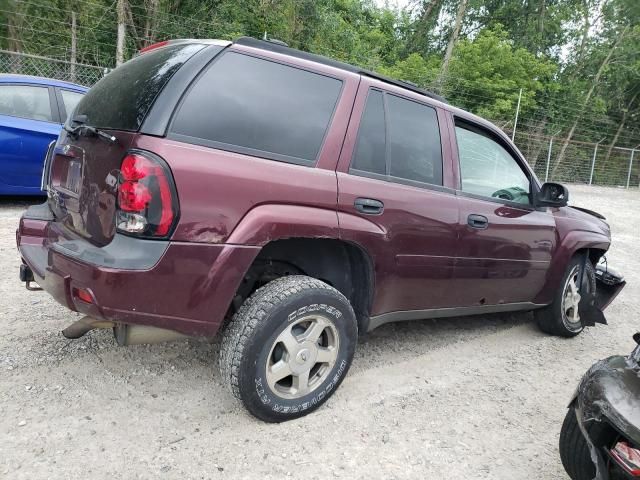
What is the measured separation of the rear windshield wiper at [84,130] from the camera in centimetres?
229

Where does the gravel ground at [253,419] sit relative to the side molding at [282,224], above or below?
below

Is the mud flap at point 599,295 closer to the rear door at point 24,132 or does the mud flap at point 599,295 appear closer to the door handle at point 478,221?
the door handle at point 478,221

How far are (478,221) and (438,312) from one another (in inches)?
26.7

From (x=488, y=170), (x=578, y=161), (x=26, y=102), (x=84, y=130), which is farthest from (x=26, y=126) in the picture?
(x=578, y=161)

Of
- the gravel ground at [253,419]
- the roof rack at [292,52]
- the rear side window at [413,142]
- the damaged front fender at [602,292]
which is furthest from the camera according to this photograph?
the damaged front fender at [602,292]

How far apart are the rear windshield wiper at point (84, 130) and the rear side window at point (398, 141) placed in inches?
49.1

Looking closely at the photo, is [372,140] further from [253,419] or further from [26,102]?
[26,102]

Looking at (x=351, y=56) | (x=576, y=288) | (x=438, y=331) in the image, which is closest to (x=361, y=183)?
(x=438, y=331)

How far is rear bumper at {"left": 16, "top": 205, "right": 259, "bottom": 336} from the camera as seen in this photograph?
210 cm

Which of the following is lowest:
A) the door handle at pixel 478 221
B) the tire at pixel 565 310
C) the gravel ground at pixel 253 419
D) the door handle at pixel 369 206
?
the gravel ground at pixel 253 419

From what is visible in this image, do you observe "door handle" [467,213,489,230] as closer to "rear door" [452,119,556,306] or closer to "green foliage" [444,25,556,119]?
"rear door" [452,119,556,306]

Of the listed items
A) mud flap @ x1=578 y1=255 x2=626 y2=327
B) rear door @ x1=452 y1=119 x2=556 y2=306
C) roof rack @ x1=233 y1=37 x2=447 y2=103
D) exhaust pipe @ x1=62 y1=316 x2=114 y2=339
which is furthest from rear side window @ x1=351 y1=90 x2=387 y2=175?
mud flap @ x1=578 y1=255 x2=626 y2=327

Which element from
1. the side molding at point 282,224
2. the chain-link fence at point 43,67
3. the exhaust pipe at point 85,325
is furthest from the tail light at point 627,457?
the chain-link fence at point 43,67

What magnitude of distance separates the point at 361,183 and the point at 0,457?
2.13 m
